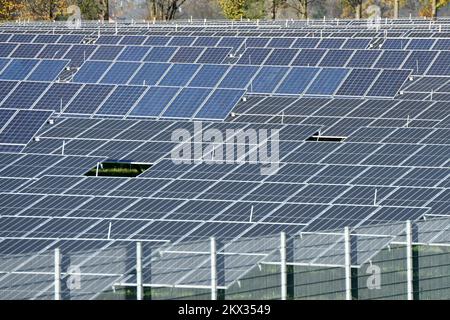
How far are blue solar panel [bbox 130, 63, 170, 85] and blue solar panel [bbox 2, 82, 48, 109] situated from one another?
415 centimetres

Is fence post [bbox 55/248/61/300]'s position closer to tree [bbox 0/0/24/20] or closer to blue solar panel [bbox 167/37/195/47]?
blue solar panel [bbox 167/37/195/47]

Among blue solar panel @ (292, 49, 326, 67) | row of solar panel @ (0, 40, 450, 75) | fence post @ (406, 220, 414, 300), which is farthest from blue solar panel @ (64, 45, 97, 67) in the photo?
fence post @ (406, 220, 414, 300)

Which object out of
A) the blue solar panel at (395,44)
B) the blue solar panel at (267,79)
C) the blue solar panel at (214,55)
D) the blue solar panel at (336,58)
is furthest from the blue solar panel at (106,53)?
the blue solar panel at (395,44)

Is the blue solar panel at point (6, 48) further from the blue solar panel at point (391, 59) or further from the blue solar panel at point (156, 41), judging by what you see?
the blue solar panel at point (391, 59)

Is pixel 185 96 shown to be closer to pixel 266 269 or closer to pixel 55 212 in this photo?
pixel 55 212

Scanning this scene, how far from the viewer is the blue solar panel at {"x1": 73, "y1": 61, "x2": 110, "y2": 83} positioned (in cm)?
5841

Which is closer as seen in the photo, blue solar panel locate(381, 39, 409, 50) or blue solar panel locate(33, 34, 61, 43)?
blue solar panel locate(381, 39, 409, 50)

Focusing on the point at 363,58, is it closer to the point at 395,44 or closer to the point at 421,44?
the point at 395,44

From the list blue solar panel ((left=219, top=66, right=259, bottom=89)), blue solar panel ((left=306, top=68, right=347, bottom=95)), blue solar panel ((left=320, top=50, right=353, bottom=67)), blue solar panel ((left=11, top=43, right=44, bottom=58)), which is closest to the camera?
blue solar panel ((left=306, top=68, right=347, bottom=95))

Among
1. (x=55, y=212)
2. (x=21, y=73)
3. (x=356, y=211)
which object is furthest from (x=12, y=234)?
(x=21, y=73)

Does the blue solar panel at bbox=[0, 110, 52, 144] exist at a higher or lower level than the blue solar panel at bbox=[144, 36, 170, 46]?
lower

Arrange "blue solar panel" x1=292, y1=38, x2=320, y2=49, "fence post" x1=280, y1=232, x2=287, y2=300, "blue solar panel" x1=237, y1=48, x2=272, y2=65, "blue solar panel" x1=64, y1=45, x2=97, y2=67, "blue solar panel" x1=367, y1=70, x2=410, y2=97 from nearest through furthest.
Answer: "fence post" x1=280, y1=232, x2=287, y2=300 → "blue solar panel" x1=367, y1=70, x2=410, y2=97 → "blue solar panel" x1=237, y1=48, x2=272, y2=65 → "blue solar panel" x1=292, y1=38, x2=320, y2=49 → "blue solar panel" x1=64, y1=45, x2=97, y2=67

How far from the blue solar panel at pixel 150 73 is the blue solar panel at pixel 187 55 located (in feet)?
2.92

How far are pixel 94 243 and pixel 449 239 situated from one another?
1245cm
